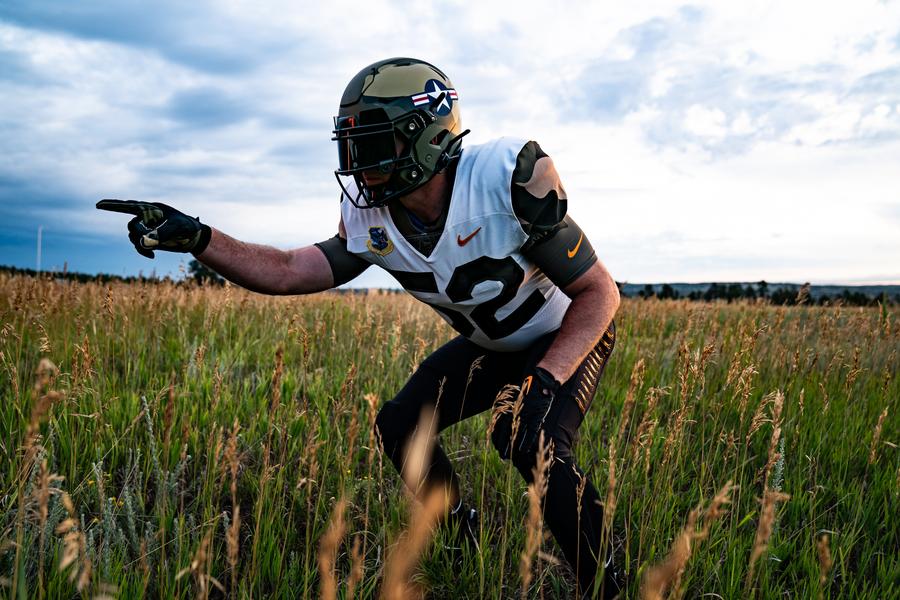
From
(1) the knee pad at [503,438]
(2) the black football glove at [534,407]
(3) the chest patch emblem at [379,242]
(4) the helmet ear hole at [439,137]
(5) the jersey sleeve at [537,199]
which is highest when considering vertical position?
(4) the helmet ear hole at [439,137]

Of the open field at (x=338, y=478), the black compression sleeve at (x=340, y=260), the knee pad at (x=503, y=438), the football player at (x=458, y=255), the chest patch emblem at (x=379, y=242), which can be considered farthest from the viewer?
the black compression sleeve at (x=340, y=260)

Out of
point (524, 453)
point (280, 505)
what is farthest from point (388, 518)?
point (524, 453)

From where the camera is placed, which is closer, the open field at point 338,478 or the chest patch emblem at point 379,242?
the open field at point 338,478

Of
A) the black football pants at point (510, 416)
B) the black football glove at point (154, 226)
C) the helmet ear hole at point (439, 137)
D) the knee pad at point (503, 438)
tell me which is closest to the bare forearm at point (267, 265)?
the black football glove at point (154, 226)

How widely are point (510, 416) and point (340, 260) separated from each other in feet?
4.67

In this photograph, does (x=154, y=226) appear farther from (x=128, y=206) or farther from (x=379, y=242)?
(x=379, y=242)

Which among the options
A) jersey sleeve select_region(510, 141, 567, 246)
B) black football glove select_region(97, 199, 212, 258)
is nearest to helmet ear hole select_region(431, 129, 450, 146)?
jersey sleeve select_region(510, 141, 567, 246)

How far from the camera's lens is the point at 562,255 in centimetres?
285

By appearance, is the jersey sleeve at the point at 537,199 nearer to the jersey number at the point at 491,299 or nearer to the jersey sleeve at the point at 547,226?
the jersey sleeve at the point at 547,226

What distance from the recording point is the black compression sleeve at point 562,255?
2.84 m

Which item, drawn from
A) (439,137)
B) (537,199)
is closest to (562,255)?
(537,199)

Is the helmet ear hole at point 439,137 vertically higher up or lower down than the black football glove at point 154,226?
higher up

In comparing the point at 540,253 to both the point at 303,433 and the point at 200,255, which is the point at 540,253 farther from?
the point at 303,433

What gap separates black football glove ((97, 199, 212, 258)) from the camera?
2811mm
